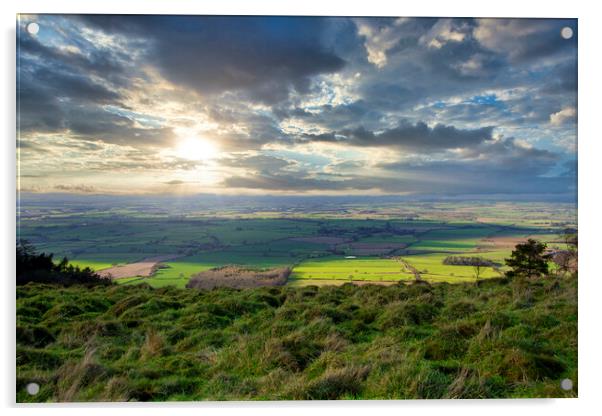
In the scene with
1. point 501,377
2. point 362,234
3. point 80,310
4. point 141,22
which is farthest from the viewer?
point 362,234

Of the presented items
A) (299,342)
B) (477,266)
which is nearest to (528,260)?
(477,266)

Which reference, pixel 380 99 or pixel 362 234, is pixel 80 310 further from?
pixel 380 99

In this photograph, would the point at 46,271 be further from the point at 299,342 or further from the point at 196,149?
the point at 299,342

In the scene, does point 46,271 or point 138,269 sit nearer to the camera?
point 46,271

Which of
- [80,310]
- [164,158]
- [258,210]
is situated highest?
[164,158]

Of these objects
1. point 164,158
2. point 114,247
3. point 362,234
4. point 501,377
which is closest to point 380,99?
point 362,234

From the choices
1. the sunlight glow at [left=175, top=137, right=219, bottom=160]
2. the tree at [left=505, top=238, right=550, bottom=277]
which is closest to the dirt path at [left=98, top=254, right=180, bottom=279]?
the sunlight glow at [left=175, top=137, right=219, bottom=160]

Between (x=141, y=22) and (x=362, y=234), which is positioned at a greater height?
(x=141, y=22)
